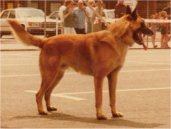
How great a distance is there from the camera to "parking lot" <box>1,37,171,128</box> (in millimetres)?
7570

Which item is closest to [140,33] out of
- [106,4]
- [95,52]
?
[95,52]

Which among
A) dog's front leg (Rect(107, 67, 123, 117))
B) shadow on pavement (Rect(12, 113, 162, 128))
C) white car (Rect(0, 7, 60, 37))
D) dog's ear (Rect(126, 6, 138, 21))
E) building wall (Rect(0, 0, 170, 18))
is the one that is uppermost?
dog's ear (Rect(126, 6, 138, 21))

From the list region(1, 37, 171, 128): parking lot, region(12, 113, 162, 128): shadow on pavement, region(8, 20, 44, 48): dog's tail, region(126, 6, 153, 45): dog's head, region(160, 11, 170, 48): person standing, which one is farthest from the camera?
region(160, 11, 170, 48): person standing

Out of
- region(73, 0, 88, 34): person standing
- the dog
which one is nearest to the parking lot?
the dog

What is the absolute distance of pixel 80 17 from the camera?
60.2ft

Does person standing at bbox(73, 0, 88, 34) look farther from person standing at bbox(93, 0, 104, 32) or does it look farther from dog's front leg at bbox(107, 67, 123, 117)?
dog's front leg at bbox(107, 67, 123, 117)

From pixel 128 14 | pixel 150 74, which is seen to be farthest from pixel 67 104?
pixel 150 74

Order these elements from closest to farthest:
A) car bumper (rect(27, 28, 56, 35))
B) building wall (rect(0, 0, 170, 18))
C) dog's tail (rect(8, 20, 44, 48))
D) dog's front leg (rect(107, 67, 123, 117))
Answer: dog's front leg (rect(107, 67, 123, 117))
dog's tail (rect(8, 20, 44, 48))
car bumper (rect(27, 28, 56, 35))
building wall (rect(0, 0, 170, 18))

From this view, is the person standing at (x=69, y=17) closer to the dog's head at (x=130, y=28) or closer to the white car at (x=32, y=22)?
the white car at (x=32, y=22)

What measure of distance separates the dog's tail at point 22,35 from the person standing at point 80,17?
9943 millimetres

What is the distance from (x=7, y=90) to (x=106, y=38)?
3.40 m

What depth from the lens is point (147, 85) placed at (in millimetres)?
11641

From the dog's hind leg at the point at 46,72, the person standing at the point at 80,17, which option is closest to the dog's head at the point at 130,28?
the dog's hind leg at the point at 46,72

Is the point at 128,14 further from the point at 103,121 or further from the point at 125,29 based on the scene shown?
the point at 103,121
